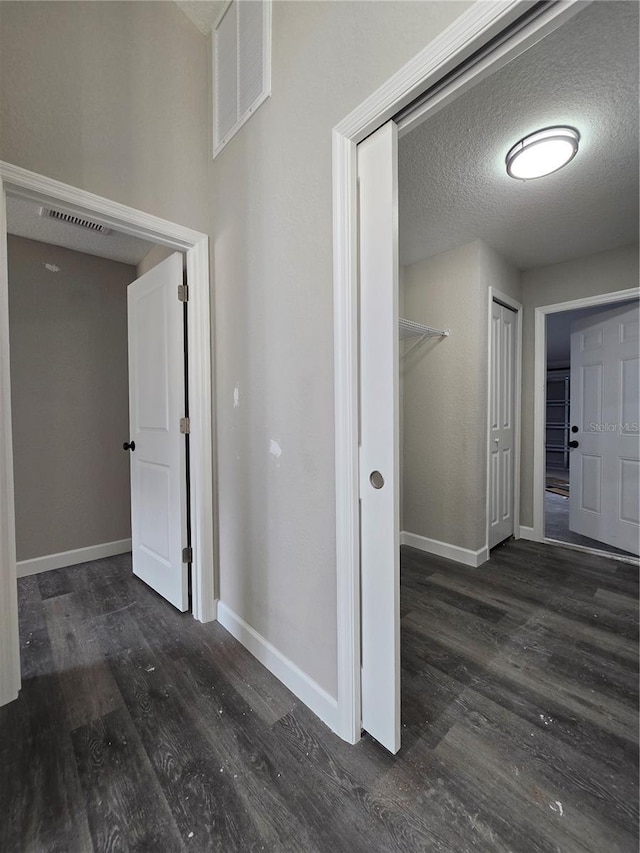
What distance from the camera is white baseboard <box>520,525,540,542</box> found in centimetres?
327

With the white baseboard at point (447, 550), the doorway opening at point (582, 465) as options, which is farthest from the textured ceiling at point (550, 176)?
the white baseboard at point (447, 550)

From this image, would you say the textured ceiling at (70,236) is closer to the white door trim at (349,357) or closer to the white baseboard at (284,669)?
the white door trim at (349,357)

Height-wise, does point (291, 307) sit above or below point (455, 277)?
below

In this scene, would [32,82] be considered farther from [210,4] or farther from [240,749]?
[240,749]

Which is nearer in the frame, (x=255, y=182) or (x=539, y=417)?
(x=255, y=182)

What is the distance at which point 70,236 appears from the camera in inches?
101

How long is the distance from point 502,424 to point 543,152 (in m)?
1.97

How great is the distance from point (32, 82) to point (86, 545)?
2.83 meters

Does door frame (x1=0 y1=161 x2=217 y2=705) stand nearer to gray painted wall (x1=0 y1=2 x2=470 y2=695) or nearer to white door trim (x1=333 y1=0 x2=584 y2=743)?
gray painted wall (x1=0 y1=2 x2=470 y2=695)

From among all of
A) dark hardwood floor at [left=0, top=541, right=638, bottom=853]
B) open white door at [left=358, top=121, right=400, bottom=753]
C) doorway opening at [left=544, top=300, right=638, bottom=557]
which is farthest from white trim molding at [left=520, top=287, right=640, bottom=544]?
open white door at [left=358, top=121, right=400, bottom=753]

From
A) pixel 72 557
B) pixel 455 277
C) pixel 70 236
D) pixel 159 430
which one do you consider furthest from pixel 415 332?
pixel 72 557

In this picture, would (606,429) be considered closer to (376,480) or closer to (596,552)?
(596,552)

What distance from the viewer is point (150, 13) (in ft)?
5.56

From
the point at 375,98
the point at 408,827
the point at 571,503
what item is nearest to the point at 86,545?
the point at 408,827
